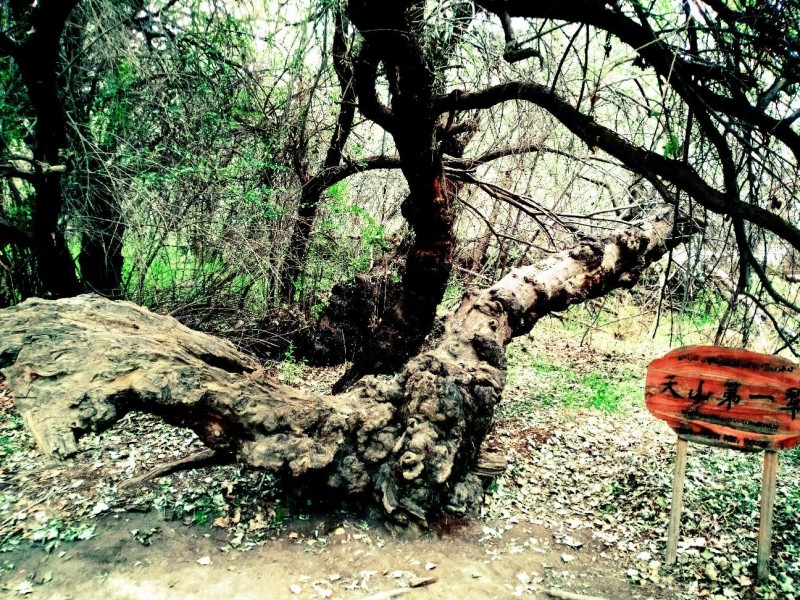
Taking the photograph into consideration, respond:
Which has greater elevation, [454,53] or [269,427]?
[454,53]

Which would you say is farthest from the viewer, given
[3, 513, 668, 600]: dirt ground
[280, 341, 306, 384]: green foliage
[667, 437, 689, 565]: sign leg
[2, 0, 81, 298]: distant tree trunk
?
[280, 341, 306, 384]: green foliage

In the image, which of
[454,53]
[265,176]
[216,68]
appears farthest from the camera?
[265,176]

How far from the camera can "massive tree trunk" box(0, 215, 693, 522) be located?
2449mm

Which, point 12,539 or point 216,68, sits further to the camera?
point 216,68

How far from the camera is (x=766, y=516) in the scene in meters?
2.85

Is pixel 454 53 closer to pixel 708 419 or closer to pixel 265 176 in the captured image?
pixel 265 176

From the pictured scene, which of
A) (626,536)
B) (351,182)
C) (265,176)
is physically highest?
(351,182)

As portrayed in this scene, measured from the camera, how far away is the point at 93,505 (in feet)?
10.8

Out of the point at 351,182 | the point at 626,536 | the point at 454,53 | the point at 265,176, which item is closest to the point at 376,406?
the point at 626,536

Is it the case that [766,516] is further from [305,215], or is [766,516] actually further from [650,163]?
[305,215]

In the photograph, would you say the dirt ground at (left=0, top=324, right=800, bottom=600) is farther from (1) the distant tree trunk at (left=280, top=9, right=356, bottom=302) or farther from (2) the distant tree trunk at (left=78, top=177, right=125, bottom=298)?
(1) the distant tree trunk at (left=280, top=9, right=356, bottom=302)

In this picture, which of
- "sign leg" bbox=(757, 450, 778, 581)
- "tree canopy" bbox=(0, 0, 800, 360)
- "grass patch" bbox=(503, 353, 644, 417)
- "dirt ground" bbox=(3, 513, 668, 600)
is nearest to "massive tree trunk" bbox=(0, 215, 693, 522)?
"dirt ground" bbox=(3, 513, 668, 600)

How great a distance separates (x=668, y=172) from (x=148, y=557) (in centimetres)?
350

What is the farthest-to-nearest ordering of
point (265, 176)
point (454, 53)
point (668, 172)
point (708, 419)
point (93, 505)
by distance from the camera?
1. point (265, 176)
2. point (454, 53)
3. point (93, 505)
4. point (708, 419)
5. point (668, 172)
